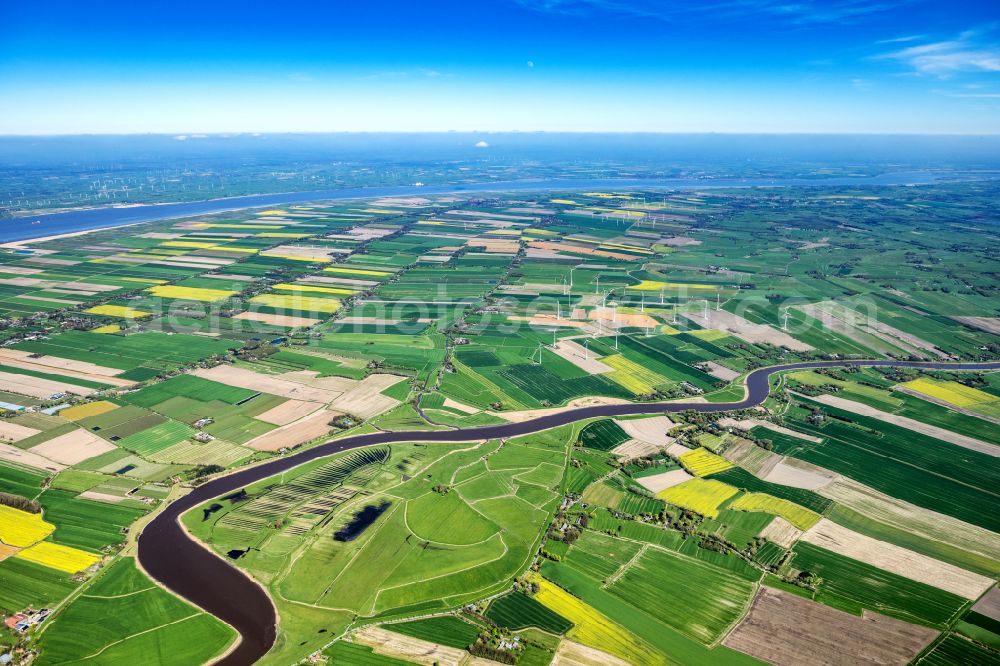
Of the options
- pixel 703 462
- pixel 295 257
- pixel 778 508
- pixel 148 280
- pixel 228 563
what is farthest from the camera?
pixel 295 257

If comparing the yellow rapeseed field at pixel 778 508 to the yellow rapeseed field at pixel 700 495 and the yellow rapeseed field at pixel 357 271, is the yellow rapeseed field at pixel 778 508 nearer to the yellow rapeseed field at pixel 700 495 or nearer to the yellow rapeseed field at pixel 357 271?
the yellow rapeseed field at pixel 700 495

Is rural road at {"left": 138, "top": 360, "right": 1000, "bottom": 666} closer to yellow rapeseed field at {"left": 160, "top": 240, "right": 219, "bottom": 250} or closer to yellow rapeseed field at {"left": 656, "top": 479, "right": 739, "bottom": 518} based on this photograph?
yellow rapeseed field at {"left": 656, "top": 479, "right": 739, "bottom": 518}

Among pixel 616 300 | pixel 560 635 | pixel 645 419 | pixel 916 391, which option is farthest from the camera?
pixel 616 300

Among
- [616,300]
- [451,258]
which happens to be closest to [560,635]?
[616,300]

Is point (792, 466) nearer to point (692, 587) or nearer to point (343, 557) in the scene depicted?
point (692, 587)

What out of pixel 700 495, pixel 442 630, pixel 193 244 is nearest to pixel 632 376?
pixel 700 495

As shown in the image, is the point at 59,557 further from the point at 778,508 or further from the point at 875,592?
the point at 875,592
